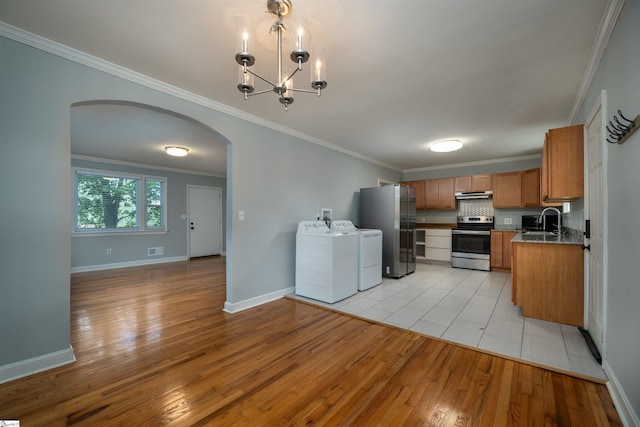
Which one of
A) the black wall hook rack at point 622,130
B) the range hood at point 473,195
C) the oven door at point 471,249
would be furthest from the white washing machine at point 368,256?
the range hood at point 473,195

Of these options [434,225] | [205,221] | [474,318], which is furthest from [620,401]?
[205,221]

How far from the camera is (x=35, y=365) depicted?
1860mm

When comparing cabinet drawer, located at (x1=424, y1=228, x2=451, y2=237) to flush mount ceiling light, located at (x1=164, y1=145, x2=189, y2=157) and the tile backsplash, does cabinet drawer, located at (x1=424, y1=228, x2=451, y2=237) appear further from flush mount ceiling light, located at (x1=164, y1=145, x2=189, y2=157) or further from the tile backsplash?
flush mount ceiling light, located at (x1=164, y1=145, x2=189, y2=157)

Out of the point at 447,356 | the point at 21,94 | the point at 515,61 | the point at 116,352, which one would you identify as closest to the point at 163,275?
the point at 116,352

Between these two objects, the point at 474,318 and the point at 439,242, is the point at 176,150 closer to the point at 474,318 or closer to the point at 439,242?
the point at 474,318

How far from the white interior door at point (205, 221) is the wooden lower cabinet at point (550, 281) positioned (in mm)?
7189

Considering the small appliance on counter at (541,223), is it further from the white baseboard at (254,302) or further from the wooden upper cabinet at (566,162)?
the white baseboard at (254,302)

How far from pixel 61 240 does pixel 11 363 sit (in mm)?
870

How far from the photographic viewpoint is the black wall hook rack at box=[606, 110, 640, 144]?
4.18 ft

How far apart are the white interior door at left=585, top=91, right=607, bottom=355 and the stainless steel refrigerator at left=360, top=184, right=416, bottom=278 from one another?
2.51 meters

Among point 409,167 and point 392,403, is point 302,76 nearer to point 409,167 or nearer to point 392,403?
point 392,403

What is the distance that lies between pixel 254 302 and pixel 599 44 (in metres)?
3.98

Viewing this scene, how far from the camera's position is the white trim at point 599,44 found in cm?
153

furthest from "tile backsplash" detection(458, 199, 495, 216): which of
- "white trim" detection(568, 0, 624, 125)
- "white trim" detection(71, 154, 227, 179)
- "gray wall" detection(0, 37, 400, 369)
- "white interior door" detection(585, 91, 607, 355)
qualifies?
"white trim" detection(71, 154, 227, 179)
